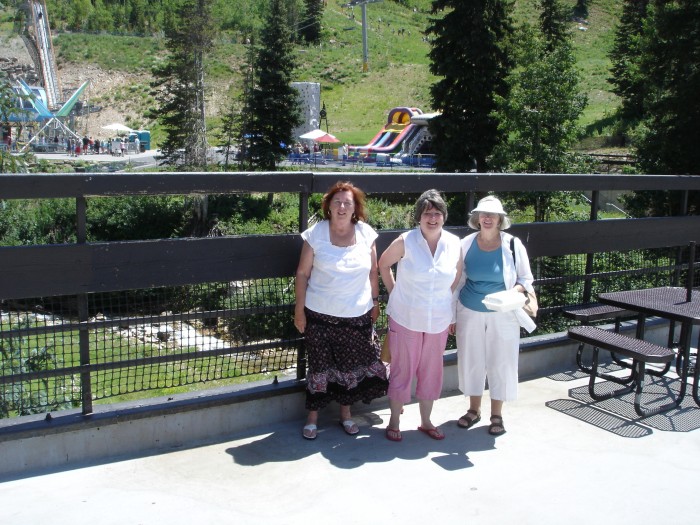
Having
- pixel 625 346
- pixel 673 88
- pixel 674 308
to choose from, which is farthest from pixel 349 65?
pixel 625 346

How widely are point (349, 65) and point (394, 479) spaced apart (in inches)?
A: 3326

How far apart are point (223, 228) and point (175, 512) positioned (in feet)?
101

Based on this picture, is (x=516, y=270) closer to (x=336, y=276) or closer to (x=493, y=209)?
(x=493, y=209)

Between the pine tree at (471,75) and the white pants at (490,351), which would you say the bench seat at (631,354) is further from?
the pine tree at (471,75)

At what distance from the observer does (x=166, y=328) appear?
5293 millimetres

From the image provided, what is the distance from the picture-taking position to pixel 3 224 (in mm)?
23781

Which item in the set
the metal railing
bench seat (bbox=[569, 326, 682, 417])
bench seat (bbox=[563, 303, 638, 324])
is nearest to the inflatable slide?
bench seat (bbox=[563, 303, 638, 324])

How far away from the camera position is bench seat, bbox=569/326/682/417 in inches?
183

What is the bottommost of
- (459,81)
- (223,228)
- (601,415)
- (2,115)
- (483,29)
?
(223,228)

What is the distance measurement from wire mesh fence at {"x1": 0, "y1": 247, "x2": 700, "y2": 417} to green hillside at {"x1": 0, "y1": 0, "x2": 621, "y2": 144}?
51.5 m

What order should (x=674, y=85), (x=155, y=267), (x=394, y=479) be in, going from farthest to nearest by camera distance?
(x=674, y=85), (x=155, y=267), (x=394, y=479)

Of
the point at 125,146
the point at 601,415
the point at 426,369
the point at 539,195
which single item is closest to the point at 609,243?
the point at 601,415

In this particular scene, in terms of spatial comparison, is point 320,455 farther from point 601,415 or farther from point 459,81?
point 459,81

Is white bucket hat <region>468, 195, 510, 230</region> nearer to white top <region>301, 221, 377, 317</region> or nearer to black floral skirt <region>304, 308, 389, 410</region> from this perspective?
white top <region>301, 221, 377, 317</region>
